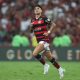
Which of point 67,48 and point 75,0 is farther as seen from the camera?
point 75,0

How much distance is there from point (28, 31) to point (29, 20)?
2.31ft

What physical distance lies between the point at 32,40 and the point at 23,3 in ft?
10.7

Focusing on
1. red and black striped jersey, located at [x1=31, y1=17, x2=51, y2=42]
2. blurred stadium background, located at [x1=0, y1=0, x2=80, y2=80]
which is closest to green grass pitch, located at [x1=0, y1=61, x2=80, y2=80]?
red and black striped jersey, located at [x1=31, y1=17, x2=51, y2=42]

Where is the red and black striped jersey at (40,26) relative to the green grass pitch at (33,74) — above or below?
above

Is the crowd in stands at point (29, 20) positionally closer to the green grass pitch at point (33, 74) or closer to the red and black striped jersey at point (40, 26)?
the green grass pitch at point (33, 74)

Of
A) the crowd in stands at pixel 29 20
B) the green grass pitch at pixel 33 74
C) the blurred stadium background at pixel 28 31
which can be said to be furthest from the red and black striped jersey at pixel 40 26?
the crowd in stands at pixel 29 20

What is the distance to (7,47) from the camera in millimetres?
21938

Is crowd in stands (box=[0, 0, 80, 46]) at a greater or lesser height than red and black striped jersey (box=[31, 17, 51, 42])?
lesser

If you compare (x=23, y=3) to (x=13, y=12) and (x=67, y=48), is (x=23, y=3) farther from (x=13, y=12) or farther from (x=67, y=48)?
(x=67, y=48)

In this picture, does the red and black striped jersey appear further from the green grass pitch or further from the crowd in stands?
the crowd in stands

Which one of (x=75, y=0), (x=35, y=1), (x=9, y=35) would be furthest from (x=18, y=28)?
(x=75, y=0)

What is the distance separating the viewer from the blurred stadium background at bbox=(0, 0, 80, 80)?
861 inches

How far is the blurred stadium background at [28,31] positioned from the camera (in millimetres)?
21859

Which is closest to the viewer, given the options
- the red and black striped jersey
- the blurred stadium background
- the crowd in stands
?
the red and black striped jersey
